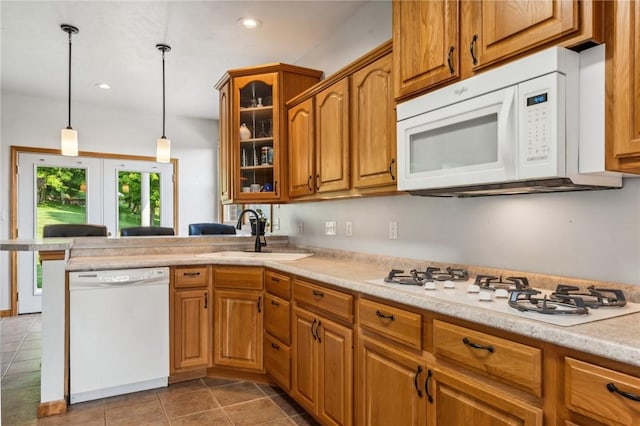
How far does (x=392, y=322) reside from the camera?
1.66 meters

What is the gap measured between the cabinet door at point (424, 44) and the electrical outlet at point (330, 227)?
1.44m

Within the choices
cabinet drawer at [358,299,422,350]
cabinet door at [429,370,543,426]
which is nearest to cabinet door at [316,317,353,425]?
cabinet drawer at [358,299,422,350]

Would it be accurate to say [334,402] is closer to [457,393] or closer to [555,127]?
[457,393]

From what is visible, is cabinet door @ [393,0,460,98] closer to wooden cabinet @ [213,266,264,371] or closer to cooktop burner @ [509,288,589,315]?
cooktop burner @ [509,288,589,315]

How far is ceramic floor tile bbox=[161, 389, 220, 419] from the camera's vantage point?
251 cm

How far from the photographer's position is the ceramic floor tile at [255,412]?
7.88 ft

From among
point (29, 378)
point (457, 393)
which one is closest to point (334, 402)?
point (457, 393)

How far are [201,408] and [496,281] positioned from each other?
1941mm

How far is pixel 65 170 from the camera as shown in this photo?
17.2 feet

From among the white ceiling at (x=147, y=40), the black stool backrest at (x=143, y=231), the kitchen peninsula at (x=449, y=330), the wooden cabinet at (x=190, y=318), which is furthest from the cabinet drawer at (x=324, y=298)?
the black stool backrest at (x=143, y=231)

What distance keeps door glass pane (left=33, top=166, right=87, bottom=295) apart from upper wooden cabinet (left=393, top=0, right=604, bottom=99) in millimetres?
4858

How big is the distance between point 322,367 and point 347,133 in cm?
137

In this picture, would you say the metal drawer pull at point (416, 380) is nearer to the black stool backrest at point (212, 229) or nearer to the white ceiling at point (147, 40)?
the white ceiling at point (147, 40)

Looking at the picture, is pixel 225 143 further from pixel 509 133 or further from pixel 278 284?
pixel 509 133
